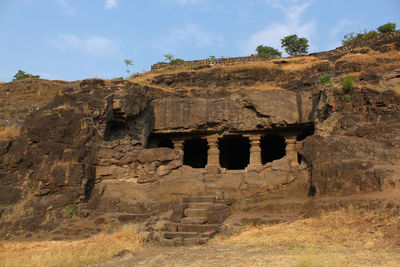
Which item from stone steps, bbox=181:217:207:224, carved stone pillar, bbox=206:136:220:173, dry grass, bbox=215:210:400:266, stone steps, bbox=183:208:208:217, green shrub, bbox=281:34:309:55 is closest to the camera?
dry grass, bbox=215:210:400:266

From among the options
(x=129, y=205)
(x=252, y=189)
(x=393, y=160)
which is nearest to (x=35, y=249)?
(x=129, y=205)

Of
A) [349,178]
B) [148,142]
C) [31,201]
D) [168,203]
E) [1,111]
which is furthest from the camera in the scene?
[148,142]

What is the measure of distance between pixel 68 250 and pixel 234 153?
16.4 metres

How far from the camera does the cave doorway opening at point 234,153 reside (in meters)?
22.2

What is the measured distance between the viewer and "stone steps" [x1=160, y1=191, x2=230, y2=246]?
351 inches

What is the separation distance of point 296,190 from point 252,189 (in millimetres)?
1420

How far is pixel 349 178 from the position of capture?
9727 millimetres

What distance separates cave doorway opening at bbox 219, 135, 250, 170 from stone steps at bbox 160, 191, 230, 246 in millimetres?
10249

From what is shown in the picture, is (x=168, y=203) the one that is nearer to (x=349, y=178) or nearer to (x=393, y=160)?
(x=349, y=178)

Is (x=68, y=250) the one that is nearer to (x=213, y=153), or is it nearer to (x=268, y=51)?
(x=213, y=153)

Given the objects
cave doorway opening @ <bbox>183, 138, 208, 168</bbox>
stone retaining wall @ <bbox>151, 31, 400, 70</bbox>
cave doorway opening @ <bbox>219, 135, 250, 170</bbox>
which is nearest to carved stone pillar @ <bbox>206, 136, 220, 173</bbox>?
cave doorway opening @ <bbox>219, 135, 250, 170</bbox>

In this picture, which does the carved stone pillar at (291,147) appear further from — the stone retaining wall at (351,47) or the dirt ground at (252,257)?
the stone retaining wall at (351,47)

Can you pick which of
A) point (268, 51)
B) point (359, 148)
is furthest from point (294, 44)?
point (359, 148)

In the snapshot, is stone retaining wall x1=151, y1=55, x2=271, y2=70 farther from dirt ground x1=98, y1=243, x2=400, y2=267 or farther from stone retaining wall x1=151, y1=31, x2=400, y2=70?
dirt ground x1=98, y1=243, x2=400, y2=267
